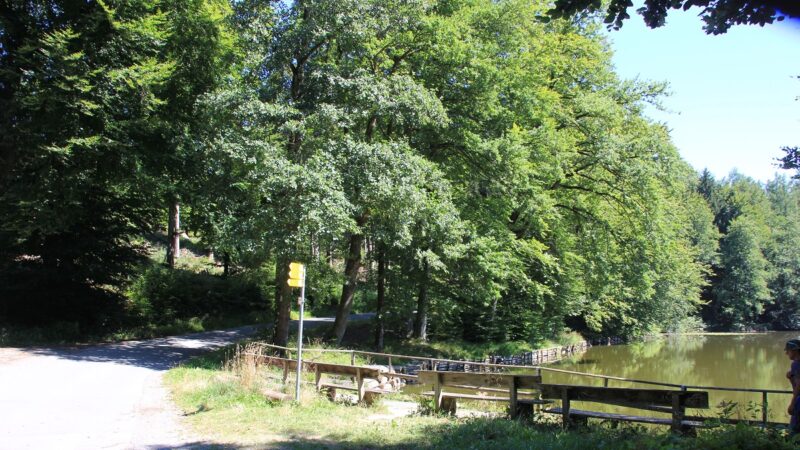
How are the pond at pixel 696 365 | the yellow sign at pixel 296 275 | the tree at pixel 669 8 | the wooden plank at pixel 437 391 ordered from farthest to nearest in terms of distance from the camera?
the pond at pixel 696 365, the yellow sign at pixel 296 275, the wooden plank at pixel 437 391, the tree at pixel 669 8

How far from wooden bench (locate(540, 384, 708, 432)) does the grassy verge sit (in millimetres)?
252

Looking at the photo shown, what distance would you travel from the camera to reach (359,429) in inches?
352

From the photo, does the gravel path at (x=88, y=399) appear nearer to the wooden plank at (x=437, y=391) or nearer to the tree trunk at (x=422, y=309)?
the wooden plank at (x=437, y=391)

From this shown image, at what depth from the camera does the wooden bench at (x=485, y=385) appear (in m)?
9.64

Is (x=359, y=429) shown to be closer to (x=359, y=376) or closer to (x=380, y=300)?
(x=359, y=376)

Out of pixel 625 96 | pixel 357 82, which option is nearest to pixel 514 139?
pixel 357 82

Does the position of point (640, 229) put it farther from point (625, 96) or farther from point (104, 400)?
point (104, 400)

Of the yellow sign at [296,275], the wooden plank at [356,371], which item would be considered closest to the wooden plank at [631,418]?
the wooden plank at [356,371]

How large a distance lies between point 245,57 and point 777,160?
1510 cm

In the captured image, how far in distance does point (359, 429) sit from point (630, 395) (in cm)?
425

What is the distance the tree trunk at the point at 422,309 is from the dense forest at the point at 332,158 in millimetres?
135

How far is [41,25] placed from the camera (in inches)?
801

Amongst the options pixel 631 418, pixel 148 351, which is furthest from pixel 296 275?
pixel 148 351

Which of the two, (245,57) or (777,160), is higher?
(245,57)
